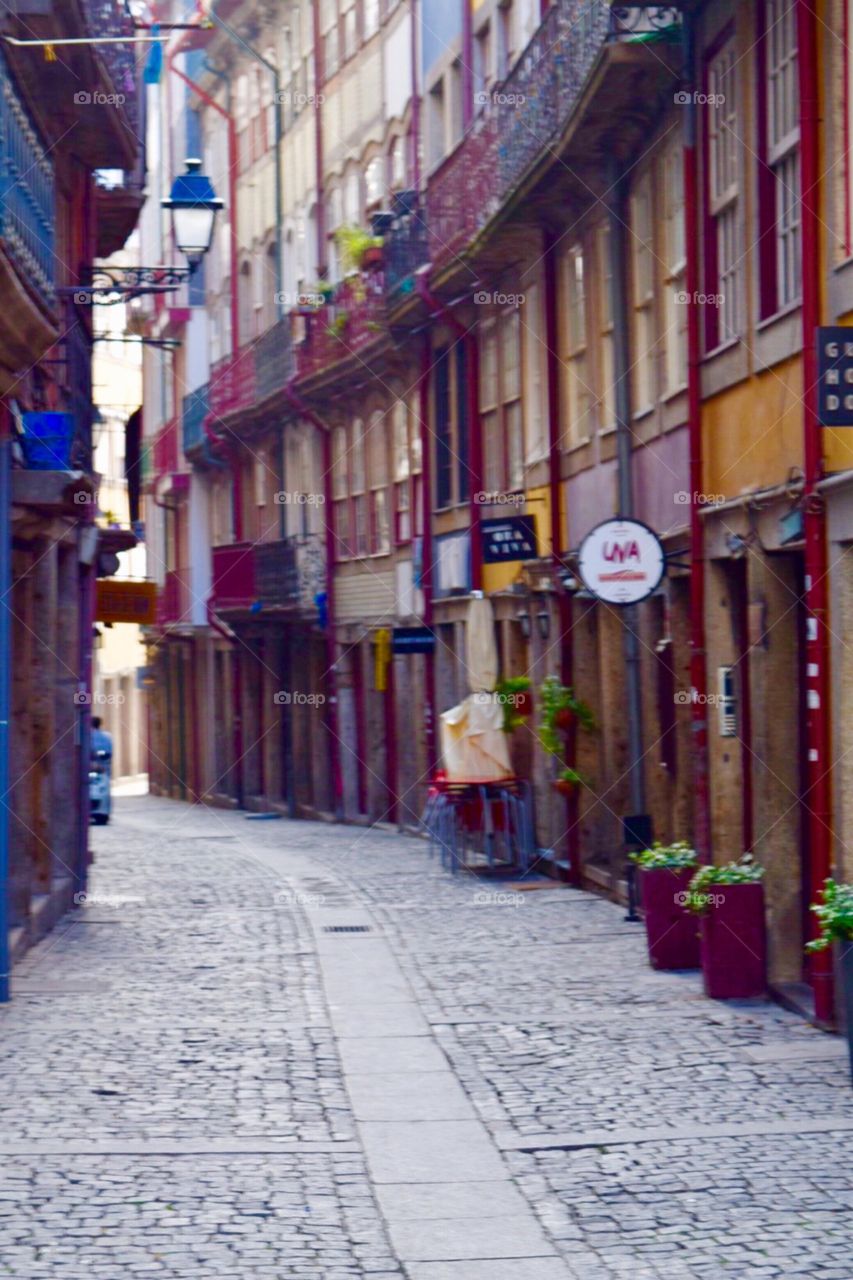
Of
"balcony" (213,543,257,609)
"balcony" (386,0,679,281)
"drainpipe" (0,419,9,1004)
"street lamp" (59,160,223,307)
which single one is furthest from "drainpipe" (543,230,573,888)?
"balcony" (213,543,257,609)

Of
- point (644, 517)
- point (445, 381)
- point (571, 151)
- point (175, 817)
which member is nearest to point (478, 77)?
point (445, 381)

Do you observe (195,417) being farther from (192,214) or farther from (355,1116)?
(355,1116)

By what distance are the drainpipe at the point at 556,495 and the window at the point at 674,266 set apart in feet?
13.7

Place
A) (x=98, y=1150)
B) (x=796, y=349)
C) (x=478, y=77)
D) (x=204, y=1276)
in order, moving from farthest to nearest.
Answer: (x=478, y=77) → (x=796, y=349) → (x=98, y=1150) → (x=204, y=1276)

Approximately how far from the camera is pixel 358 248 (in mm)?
29344

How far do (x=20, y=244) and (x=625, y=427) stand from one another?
6.04 metres

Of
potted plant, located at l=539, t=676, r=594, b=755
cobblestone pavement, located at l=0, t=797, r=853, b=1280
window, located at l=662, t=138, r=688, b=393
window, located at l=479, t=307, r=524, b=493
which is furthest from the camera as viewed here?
window, located at l=479, t=307, r=524, b=493

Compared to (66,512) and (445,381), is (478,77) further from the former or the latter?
(66,512)

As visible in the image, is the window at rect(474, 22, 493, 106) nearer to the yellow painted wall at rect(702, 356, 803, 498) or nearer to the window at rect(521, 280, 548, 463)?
the window at rect(521, 280, 548, 463)

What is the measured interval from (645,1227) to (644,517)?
1094 centimetres

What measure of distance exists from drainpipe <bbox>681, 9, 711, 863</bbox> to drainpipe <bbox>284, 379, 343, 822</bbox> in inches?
745

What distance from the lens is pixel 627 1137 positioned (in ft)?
30.1

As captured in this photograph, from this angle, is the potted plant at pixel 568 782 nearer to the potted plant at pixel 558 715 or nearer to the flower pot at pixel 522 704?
the potted plant at pixel 558 715

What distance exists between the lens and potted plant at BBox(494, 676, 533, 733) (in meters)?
21.9
